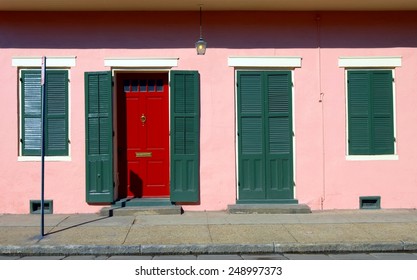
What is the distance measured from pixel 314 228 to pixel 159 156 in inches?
142

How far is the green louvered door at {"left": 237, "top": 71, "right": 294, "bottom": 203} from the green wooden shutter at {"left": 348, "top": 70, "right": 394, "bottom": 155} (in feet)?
4.25

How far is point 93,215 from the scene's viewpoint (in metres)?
9.52

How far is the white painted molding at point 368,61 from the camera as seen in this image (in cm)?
991

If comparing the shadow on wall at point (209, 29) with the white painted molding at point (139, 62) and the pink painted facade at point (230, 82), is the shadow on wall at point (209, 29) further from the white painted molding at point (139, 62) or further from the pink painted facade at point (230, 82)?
the white painted molding at point (139, 62)

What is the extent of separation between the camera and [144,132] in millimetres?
10047

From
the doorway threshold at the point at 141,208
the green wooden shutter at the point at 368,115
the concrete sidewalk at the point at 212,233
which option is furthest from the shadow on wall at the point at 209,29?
the concrete sidewalk at the point at 212,233

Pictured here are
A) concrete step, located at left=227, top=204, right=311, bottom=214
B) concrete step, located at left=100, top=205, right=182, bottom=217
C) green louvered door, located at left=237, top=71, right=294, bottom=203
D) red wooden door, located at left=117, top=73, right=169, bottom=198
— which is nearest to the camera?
concrete step, located at left=100, top=205, right=182, bottom=217

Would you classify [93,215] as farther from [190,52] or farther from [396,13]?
[396,13]

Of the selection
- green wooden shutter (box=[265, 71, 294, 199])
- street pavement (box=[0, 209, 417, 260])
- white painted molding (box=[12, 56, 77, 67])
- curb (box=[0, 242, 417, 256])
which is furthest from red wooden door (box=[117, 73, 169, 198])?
curb (box=[0, 242, 417, 256])

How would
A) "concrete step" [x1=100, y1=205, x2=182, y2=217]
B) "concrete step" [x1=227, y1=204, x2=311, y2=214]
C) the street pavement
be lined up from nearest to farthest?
the street pavement
"concrete step" [x1=100, y1=205, x2=182, y2=217]
"concrete step" [x1=227, y1=204, x2=311, y2=214]

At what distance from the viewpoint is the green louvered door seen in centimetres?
988

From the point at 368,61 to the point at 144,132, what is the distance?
489 cm

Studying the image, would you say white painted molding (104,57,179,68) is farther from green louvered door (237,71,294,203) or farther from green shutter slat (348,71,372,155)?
green shutter slat (348,71,372,155)

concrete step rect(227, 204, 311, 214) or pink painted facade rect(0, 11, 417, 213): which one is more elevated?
pink painted facade rect(0, 11, 417, 213)
